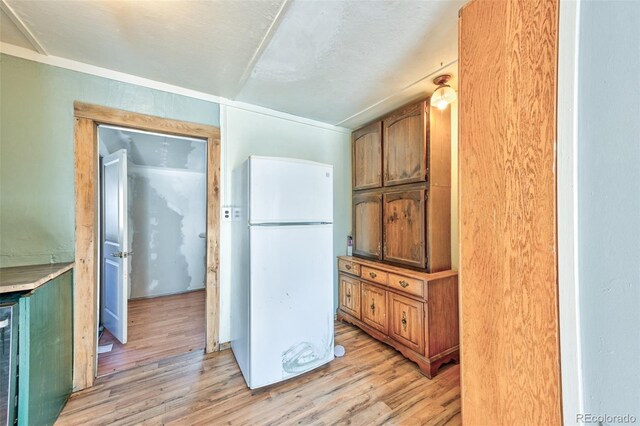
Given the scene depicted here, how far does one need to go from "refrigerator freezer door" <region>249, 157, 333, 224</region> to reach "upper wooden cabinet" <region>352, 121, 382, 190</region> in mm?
787

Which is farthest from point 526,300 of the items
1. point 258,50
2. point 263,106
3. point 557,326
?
point 263,106

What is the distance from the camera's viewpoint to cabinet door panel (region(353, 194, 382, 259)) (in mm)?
2541

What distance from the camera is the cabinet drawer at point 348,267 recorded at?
2.61 meters

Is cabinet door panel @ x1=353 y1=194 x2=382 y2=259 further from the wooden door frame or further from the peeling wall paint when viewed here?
the peeling wall paint

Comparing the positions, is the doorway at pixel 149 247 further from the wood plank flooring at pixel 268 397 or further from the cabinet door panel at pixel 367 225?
the cabinet door panel at pixel 367 225

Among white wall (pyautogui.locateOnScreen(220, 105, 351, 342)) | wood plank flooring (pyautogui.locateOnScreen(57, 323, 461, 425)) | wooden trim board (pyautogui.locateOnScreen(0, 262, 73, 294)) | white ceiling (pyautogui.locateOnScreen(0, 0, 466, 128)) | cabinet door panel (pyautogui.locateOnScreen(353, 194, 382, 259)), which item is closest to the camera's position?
wooden trim board (pyautogui.locateOnScreen(0, 262, 73, 294))

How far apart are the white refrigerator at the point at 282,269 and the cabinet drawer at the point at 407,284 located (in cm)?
61

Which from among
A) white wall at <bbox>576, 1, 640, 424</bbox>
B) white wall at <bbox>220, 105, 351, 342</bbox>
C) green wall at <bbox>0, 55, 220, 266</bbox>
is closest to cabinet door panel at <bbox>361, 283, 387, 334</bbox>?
white wall at <bbox>220, 105, 351, 342</bbox>

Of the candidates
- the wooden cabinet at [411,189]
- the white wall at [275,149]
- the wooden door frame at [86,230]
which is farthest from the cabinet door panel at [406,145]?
the wooden door frame at [86,230]

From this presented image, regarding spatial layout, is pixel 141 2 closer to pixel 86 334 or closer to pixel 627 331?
pixel 86 334

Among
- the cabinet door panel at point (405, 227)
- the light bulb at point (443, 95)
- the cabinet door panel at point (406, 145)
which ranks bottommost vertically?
the cabinet door panel at point (405, 227)

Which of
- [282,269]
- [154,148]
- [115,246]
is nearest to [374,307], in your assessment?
[282,269]

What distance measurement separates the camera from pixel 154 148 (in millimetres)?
3000

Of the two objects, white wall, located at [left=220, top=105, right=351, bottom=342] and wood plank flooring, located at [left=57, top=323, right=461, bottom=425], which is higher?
white wall, located at [left=220, top=105, right=351, bottom=342]
